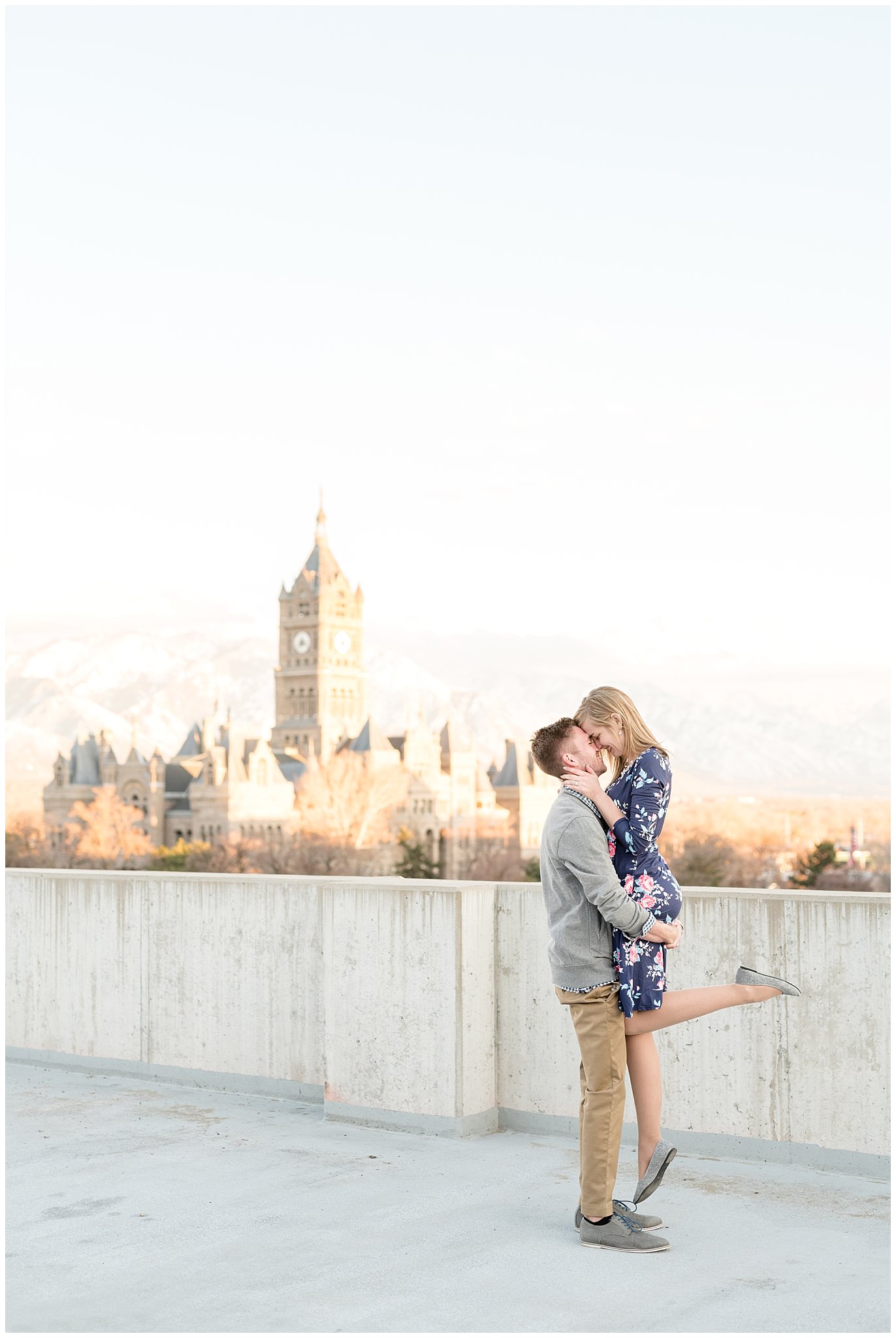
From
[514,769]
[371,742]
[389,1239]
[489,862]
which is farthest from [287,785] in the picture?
[389,1239]

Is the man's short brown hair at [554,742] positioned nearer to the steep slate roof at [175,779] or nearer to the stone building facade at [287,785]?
the stone building facade at [287,785]

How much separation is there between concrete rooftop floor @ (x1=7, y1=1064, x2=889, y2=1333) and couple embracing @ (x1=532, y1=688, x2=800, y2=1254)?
0.22 metres

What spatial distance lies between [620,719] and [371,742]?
161m

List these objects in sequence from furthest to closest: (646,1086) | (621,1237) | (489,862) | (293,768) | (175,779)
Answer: (293,768)
(175,779)
(489,862)
(646,1086)
(621,1237)

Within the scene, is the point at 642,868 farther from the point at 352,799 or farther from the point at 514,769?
the point at 514,769

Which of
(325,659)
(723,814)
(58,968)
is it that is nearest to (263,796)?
(325,659)

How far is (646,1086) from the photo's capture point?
5.10 m

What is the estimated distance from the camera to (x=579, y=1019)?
16.4 feet

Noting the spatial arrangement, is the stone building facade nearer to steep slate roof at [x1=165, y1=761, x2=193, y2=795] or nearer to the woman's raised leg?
steep slate roof at [x1=165, y1=761, x2=193, y2=795]

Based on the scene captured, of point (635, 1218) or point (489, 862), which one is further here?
point (489, 862)

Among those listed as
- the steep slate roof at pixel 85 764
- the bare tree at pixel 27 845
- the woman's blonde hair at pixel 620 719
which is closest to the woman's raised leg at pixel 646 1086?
the woman's blonde hair at pixel 620 719

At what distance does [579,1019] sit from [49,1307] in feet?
6.48

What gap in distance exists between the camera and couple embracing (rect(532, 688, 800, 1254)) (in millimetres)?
4879

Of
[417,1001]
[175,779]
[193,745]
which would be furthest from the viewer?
[193,745]
